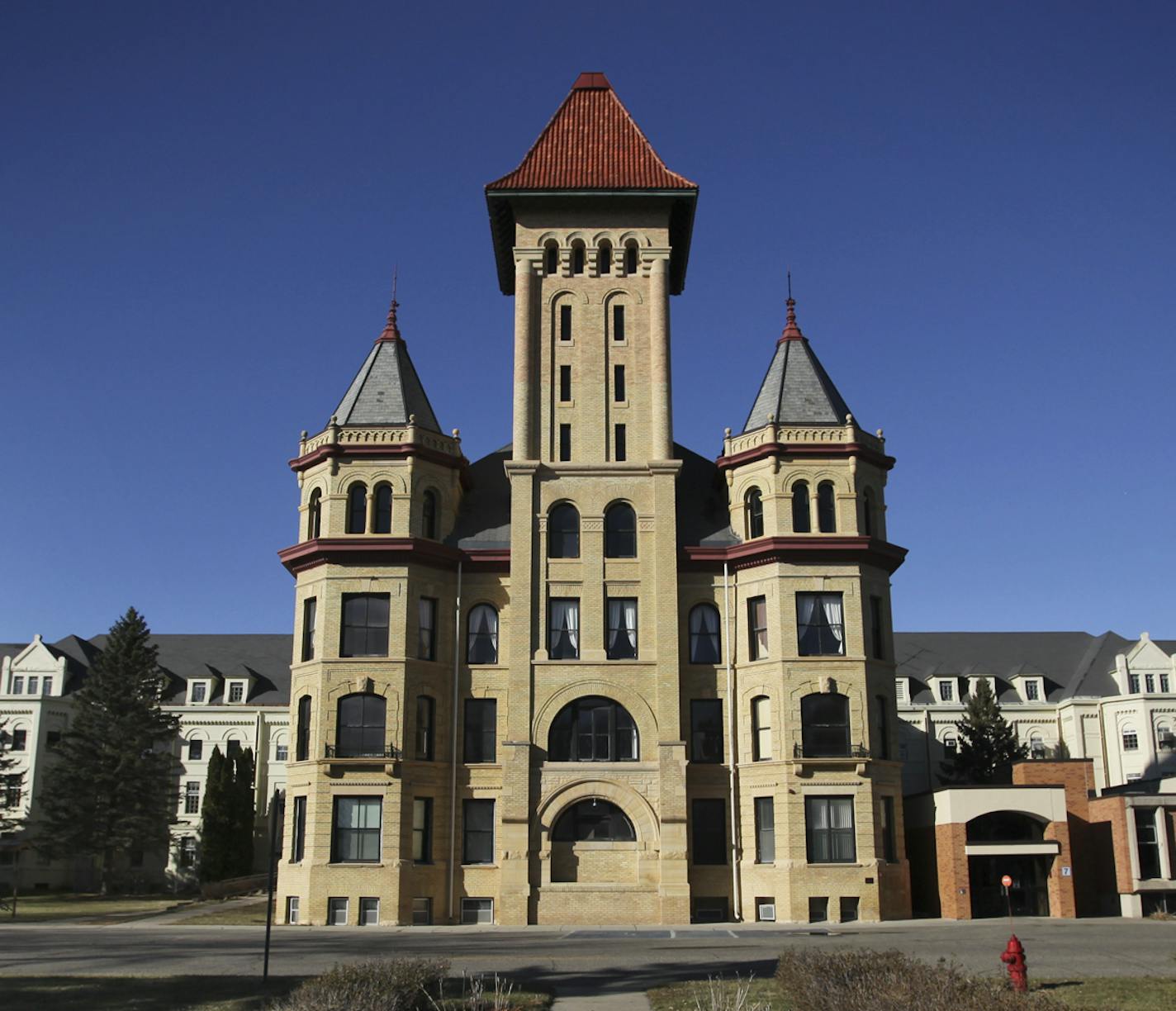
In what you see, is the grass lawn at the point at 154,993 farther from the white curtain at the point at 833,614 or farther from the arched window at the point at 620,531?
the white curtain at the point at 833,614

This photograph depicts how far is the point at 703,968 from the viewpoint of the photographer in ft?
78.9

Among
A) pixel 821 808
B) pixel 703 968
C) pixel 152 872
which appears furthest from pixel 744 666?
pixel 152 872

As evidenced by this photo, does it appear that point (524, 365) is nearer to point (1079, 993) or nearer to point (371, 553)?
point (371, 553)

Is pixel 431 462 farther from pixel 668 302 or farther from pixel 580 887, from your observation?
pixel 580 887

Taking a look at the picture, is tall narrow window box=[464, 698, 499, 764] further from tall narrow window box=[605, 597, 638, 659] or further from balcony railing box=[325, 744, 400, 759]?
tall narrow window box=[605, 597, 638, 659]

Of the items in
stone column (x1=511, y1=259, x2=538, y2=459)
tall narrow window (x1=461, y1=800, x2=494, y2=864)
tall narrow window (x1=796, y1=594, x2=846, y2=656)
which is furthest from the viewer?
stone column (x1=511, y1=259, x2=538, y2=459)

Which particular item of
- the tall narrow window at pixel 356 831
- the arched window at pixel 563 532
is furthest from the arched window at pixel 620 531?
the tall narrow window at pixel 356 831

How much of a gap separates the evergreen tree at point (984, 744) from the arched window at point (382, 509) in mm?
38916

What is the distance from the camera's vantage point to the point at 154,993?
20172 mm

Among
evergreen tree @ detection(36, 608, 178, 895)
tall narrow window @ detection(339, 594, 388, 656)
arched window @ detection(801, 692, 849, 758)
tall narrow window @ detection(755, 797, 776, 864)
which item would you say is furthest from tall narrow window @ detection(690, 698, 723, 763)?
evergreen tree @ detection(36, 608, 178, 895)

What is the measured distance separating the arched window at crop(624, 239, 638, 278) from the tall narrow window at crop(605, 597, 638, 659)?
41.5 feet

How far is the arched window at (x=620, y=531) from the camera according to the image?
43312 millimetres

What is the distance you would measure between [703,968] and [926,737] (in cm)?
5830

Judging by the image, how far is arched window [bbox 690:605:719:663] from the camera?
4322 cm
